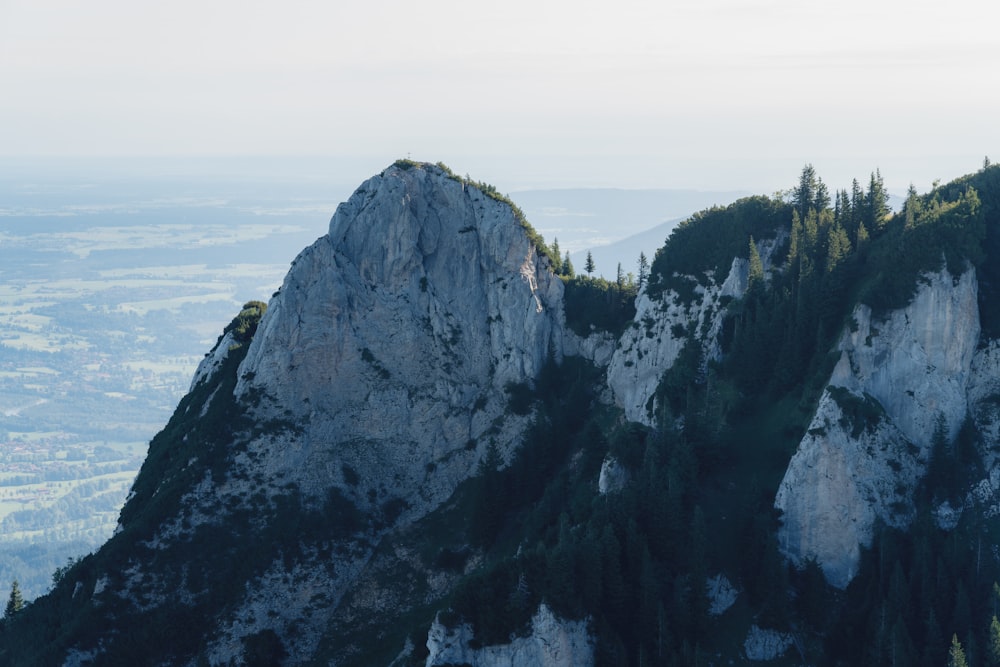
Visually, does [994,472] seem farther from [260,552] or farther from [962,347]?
[260,552]

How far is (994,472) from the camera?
83562 millimetres

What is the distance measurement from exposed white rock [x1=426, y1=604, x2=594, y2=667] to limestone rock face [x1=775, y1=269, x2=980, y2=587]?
17833 mm

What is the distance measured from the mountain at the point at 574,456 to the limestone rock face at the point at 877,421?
0.70ft

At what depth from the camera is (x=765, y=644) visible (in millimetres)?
77688

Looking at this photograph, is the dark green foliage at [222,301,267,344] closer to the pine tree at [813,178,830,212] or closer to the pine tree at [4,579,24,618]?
the pine tree at [4,579,24,618]

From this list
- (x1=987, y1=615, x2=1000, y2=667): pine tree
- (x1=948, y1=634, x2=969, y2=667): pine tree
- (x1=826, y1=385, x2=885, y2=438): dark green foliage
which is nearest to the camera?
(x1=948, y1=634, x2=969, y2=667): pine tree

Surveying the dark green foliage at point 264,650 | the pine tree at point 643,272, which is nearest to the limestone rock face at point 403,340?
the pine tree at point 643,272

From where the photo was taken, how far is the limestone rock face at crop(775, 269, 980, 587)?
269 ft

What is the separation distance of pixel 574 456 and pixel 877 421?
97.4ft

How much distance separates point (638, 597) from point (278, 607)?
3284cm

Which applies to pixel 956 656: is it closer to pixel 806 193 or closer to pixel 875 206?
pixel 875 206

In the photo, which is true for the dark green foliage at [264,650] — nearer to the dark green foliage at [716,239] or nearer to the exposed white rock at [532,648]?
the exposed white rock at [532,648]

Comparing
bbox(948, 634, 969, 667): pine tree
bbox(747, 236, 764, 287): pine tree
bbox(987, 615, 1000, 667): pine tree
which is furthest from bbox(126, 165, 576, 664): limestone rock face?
bbox(987, 615, 1000, 667): pine tree

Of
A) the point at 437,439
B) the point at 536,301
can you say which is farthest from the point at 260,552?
the point at 536,301
